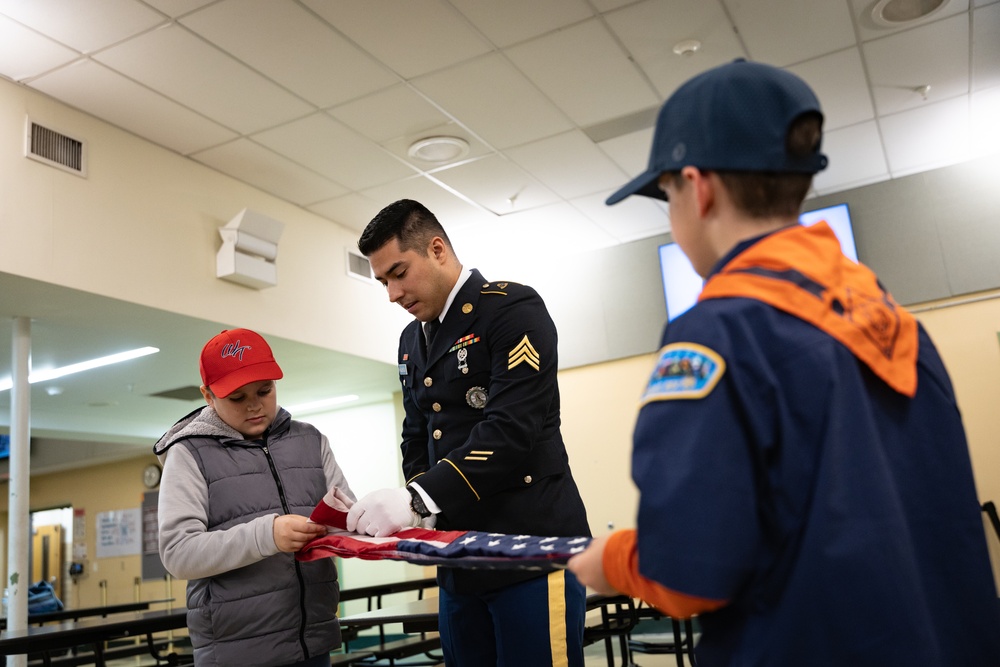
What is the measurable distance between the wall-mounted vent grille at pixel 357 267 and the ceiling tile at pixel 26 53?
2947 mm

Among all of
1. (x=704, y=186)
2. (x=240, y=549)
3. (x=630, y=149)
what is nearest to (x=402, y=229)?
(x=240, y=549)

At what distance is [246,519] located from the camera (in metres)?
2.02

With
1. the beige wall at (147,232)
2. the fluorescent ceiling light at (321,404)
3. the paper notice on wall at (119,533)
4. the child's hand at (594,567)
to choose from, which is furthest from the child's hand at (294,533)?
the paper notice on wall at (119,533)

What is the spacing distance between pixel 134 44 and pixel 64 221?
1120 millimetres

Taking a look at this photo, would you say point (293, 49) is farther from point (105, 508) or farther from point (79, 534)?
point (79, 534)

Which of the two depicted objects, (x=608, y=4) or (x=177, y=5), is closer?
(x=177, y=5)

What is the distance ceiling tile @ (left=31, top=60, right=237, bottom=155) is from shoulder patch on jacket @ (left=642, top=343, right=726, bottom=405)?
14.9ft

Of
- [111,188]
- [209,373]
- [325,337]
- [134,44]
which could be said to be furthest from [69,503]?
[209,373]

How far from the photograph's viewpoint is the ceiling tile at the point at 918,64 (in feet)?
16.5

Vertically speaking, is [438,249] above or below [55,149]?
below

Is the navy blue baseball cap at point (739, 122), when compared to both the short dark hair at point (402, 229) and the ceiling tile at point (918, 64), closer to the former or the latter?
the short dark hair at point (402, 229)

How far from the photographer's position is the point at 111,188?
16.9 ft

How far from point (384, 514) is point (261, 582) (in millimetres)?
491

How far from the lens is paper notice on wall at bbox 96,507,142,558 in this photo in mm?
11656
